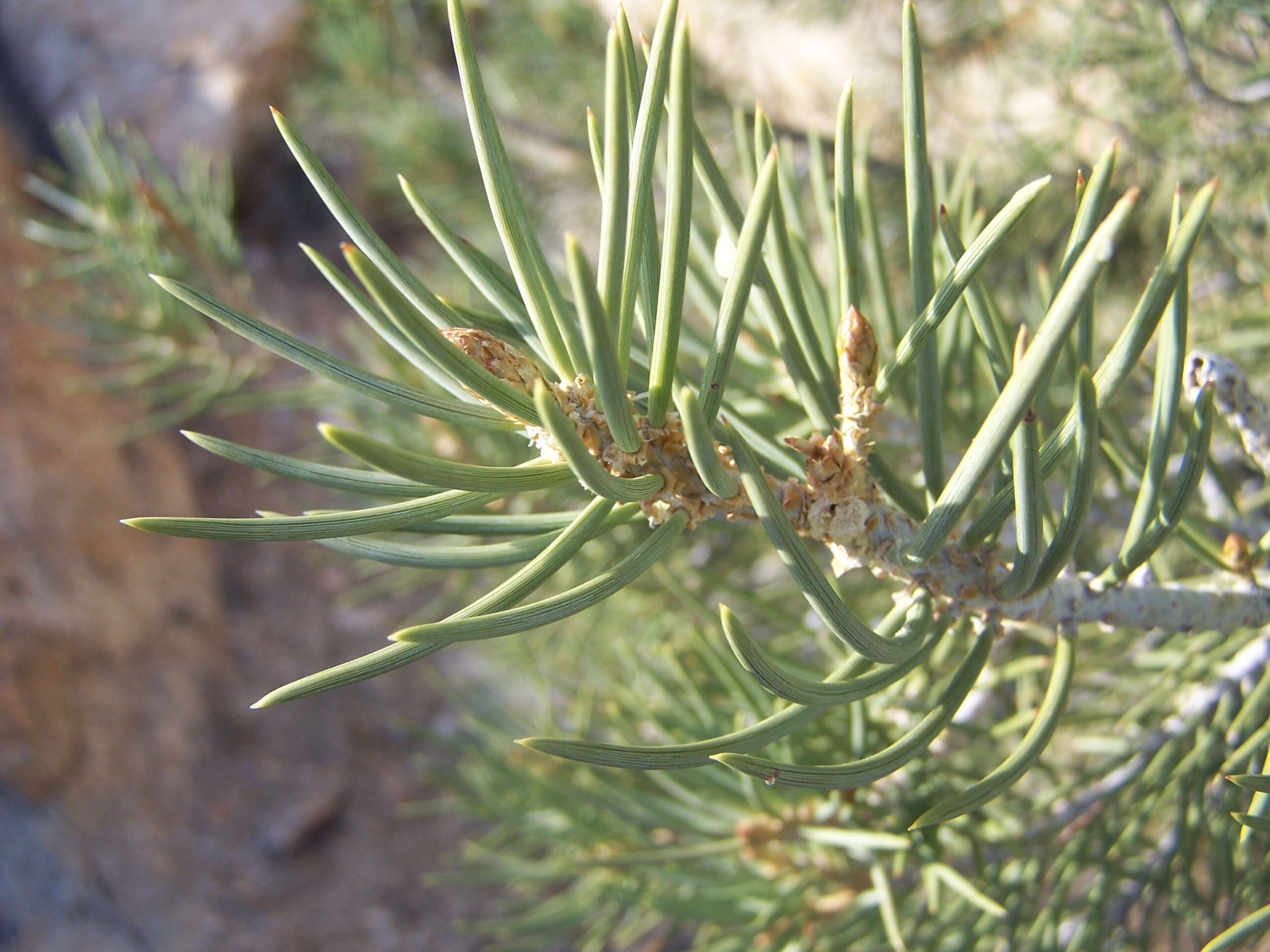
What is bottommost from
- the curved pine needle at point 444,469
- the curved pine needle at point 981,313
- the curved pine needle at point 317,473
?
the curved pine needle at point 317,473

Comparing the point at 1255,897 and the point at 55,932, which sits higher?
the point at 1255,897

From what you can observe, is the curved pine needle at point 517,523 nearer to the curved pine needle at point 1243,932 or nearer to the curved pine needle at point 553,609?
the curved pine needle at point 553,609

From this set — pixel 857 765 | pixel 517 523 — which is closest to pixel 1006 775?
pixel 857 765

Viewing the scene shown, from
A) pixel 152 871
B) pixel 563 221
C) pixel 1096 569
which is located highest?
pixel 563 221

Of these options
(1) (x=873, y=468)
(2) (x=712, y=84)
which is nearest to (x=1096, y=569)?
(1) (x=873, y=468)

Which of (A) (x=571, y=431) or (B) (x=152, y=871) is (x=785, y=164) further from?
(B) (x=152, y=871)

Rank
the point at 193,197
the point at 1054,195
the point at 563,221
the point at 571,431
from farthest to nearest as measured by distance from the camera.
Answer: the point at 563,221 → the point at 1054,195 → the point at 193,197 → the point at 571,431

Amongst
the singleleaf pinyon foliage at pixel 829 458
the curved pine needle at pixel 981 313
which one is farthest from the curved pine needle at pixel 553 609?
the curved pine needle at pixel 981 313
